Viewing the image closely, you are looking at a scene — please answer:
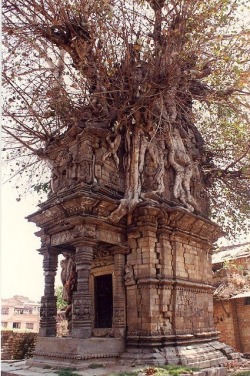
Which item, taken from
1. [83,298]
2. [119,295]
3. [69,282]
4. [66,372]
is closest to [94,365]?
[66,372]

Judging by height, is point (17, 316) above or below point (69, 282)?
below

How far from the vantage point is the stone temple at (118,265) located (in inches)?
333

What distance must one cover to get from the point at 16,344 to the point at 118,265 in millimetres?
9119

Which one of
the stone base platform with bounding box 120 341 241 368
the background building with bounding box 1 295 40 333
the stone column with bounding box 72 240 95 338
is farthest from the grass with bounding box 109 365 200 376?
the background building with bounding box 1 295 40 333

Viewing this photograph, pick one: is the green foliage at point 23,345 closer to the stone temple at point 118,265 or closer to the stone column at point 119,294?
the stone temple at point 118,265

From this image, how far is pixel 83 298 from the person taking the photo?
325 inches

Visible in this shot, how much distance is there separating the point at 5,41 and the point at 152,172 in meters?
5.06

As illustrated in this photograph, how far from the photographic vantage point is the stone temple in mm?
8462

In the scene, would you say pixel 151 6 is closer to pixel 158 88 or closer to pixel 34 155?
pixel 158 88

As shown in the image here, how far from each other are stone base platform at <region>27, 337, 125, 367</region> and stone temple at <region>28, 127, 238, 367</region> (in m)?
0.02

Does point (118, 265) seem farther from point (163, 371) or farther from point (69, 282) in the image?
point (163, 371)

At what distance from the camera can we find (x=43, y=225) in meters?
10.1

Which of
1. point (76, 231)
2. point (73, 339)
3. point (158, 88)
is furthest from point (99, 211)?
point (158, 88)

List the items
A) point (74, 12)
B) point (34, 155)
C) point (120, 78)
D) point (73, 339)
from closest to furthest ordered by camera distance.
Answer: point (73, 339), point (74, 12), point (120, 78), point (34, 155)
